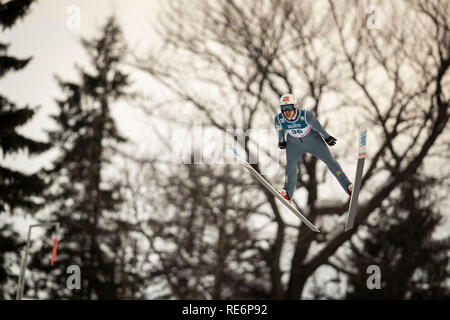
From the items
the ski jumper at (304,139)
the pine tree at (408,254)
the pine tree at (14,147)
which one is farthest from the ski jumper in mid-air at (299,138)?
the pine tree at (408,254)

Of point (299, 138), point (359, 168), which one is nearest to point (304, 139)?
point (299, 138)

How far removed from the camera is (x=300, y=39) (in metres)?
11.3

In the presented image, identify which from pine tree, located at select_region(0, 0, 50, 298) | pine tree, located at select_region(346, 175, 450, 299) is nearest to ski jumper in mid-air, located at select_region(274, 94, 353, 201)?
pine tree, located at select_region(0, 0, 50, 298)

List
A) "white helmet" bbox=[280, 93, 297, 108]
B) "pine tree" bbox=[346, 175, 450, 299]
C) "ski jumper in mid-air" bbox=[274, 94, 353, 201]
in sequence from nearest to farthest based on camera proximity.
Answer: "white helmet" bbox=[280, 93, 297, 108] → "ski jumper in mid-air" bbox=[274, 94, 353, 201] → "pine tree" bbox=[346, 175, 450, 299]

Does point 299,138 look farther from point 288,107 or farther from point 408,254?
point 408,254

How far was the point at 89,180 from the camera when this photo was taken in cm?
1864

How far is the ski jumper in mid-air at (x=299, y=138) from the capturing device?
171 inches

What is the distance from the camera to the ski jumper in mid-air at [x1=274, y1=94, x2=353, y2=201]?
433cm

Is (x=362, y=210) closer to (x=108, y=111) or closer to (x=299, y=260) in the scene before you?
(x=299, y=260)

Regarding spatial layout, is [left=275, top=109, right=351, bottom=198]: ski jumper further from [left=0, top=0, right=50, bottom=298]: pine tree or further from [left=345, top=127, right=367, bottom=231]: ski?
[left=0, top=0, right=50, bottom=298]: pine tree

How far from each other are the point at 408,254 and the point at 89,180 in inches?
514

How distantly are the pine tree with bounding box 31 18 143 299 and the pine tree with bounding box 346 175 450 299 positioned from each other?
32.4ft
